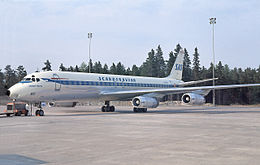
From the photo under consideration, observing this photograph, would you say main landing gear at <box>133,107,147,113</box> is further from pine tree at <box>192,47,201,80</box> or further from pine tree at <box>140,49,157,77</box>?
pine tree at <box>140,49,157,77</box>

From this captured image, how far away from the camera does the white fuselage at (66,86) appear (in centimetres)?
2422

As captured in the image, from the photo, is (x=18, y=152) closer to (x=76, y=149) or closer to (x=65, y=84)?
(x=76, y=149)

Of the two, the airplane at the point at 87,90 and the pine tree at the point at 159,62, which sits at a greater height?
the pine tree at the point at 159,62

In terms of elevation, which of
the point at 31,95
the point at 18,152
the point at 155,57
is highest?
the point at 155,57

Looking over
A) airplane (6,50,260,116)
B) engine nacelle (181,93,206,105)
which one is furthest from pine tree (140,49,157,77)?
engine nacelle (181,93,206,105)

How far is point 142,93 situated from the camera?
3081 centimetres

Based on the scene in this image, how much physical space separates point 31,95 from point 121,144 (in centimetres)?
1648

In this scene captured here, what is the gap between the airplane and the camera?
24406mm

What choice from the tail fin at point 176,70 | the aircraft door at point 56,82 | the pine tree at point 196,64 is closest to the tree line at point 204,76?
the pine tree at point 196,64

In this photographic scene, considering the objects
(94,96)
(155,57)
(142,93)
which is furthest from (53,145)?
(155,57)

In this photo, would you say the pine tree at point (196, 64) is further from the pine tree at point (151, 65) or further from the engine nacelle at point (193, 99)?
the engine nacelle at point (193, 99)

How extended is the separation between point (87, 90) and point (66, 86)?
2.43m

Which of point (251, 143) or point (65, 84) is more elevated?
point (65, 84)

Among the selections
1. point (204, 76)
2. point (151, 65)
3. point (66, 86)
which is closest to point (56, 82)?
point (66, 86)
